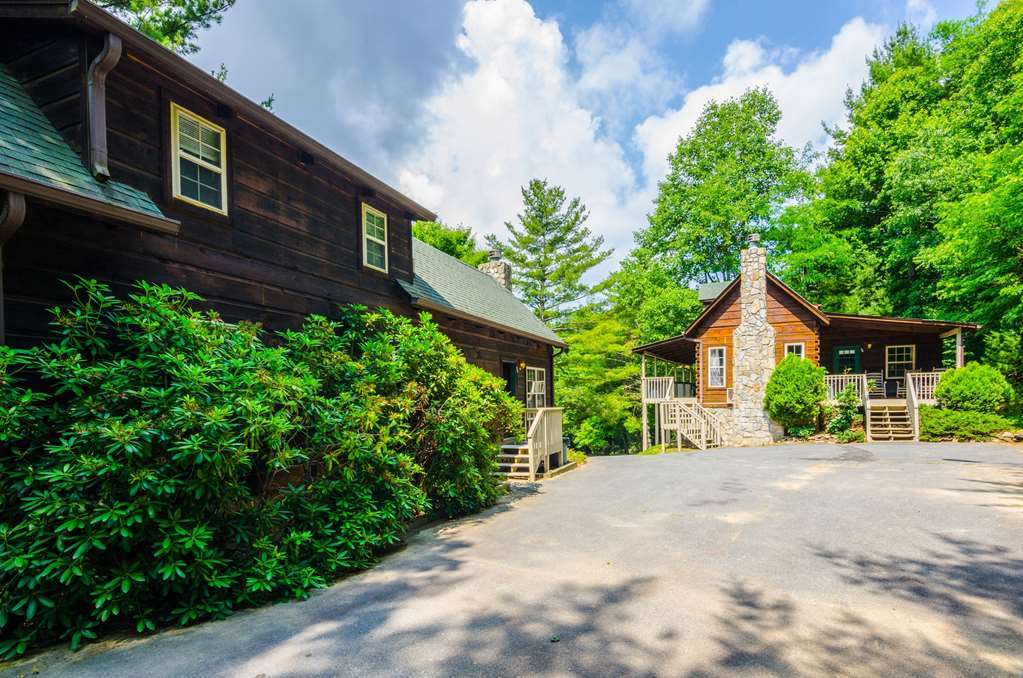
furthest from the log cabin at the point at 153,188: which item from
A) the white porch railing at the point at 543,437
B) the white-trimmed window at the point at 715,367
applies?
the white-trimmed window at the point at 715,367

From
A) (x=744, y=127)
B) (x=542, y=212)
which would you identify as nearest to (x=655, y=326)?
(x=542, y=212)

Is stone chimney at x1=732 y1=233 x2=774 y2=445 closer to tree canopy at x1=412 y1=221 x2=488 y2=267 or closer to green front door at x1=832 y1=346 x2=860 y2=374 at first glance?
green front door at x1=832 y1=346 x2=860 y2=374

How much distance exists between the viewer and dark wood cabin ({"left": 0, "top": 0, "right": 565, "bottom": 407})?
4.70 m

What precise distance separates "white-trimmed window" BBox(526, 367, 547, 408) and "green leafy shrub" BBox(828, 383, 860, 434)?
32.3 ft

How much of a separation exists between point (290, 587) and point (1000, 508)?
8.88 metres

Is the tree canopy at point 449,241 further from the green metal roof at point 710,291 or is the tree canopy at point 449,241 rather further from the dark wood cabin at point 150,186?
the dark wood cabin at point 150,186

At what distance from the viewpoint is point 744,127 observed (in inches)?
1234

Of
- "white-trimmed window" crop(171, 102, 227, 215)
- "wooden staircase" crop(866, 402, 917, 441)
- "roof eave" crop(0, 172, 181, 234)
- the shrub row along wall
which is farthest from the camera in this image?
"wooden staircase" crop(866, 402, 917, 441)

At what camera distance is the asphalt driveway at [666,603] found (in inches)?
127

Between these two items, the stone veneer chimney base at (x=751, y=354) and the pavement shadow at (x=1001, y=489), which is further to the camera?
the stone veneer chimney base at (x=751, y=354)

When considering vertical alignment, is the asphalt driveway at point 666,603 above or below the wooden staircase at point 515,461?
above

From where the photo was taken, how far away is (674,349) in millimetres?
24312

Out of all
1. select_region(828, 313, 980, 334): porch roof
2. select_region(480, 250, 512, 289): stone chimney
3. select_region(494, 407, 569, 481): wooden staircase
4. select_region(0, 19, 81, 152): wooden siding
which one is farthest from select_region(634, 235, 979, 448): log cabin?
select_region(0, 19, 81, 152): wooden siding

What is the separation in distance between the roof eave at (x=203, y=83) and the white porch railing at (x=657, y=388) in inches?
582
